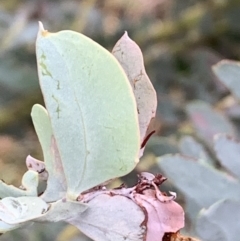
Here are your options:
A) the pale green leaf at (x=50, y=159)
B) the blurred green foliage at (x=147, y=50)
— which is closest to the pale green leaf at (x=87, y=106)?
the pale green leaf at (x=50, y=159)

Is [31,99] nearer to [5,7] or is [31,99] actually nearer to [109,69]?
[5,7]

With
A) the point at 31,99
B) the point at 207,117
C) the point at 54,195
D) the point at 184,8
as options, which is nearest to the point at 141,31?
the point at 184,8

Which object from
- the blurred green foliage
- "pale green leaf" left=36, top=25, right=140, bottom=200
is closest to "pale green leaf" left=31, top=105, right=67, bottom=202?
"pale green leaf" left=36, top=25, right=140, bottom=200

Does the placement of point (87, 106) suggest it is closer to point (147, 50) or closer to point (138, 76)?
point (138, 76)

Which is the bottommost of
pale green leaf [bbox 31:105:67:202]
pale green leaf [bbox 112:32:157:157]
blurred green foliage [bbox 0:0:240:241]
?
blurred green foliage [bbox 0:0:240:241]

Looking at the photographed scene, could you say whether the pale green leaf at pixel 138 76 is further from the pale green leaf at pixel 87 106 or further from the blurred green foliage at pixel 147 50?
the blurred green foliage at pixel 147 50

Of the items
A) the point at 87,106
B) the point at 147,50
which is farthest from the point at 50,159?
the point at 147,50

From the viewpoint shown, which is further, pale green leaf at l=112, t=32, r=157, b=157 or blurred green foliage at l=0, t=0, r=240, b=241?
blurred green foliage at l=0, t=0, r=240, b=241

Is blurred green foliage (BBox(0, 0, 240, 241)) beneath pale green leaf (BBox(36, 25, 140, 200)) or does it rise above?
beneath

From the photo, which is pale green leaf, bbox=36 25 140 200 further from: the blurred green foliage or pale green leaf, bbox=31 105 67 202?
the blurred green foliage
